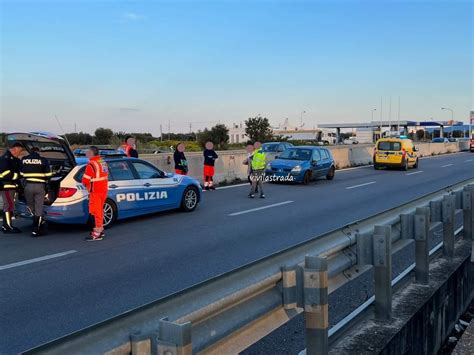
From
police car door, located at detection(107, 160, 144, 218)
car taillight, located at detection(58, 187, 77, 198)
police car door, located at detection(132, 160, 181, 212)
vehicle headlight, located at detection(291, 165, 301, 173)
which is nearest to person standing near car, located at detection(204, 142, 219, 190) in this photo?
vehicle headlight, located at detection(291, 165, 301, 173)

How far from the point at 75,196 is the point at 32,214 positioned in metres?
0.91

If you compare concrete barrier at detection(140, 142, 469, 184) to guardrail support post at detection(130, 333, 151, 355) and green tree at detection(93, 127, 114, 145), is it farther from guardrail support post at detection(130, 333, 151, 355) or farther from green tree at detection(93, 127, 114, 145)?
green tree at detection(93, 127, 114, 145)

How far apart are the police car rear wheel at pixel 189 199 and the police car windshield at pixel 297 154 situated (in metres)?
8.28

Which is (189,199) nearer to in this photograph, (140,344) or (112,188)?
(112,188)

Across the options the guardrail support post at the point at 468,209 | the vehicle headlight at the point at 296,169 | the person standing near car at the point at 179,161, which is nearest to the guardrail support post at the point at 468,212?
the guardrail support post at the point at 468,209

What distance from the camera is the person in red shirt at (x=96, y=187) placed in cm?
894

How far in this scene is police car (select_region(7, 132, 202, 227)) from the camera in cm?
945

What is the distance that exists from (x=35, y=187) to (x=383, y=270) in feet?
24.5

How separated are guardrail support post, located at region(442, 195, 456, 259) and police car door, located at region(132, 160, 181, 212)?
6.98 m

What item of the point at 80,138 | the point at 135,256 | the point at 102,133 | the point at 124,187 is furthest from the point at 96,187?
the point at 102,133

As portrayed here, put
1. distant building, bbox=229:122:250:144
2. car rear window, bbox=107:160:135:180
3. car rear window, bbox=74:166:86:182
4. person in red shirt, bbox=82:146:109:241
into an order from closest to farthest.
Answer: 1. person in red shirt, bbox=82:146:109:241
2. car rear window, bbox=74:166:86:182
3. car rear window, bbox=107:160:135:180
4. distant building, bbox=229:122:250:144

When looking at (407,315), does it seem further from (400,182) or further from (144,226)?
(400,182)

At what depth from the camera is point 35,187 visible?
30.3 ft

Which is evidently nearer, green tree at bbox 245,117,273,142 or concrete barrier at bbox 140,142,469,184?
concrete barrier at bbox 140,142,469,184
